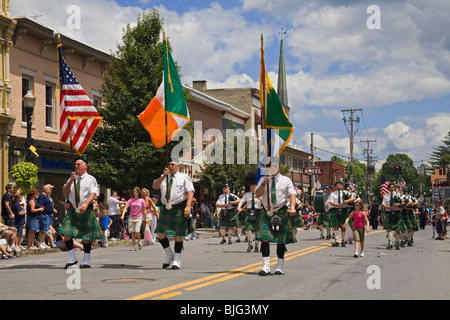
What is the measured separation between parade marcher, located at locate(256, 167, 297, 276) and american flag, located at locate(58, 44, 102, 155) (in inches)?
179

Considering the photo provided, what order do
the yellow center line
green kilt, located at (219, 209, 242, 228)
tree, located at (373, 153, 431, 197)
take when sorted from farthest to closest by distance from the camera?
1. tree, located at (373, 153, 431, 197)
2. green kilt, located at (219, 209, 242, 228)
3. the yellow center line

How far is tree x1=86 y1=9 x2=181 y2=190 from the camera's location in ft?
89.6

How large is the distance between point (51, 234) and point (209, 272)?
9.28m

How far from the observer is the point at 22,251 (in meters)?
17.6

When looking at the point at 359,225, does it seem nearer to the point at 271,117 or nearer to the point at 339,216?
the point at 339,216

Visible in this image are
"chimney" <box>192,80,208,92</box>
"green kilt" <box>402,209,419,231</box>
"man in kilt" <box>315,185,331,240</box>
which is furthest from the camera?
"chimney" <box>192,80,208,92</box>

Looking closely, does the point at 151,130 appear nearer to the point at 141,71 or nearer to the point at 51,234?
the point at 51,234

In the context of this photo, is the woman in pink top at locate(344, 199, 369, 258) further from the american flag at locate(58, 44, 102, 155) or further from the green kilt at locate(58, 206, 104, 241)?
the green kilt at locate(58, 206, 104, 241)

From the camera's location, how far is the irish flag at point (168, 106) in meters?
13.3

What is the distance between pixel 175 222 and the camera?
38.8 ft

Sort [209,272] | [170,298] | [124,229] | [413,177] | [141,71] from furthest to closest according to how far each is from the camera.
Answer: [413,177]
[141,71]
[124,229]
[209,272]
[170,298]

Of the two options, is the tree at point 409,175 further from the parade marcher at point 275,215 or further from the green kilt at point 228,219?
the parade marcher at point 275,215

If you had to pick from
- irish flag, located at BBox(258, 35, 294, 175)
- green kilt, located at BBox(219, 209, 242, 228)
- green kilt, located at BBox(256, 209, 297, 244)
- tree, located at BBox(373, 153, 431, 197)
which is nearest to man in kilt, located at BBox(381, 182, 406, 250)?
green kilt, located at BBox(219, 209, 242, 228)
